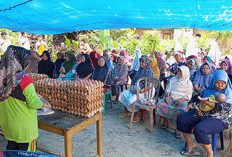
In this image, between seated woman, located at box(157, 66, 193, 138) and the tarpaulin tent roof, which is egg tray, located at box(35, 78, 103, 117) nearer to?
the tarpaulin tent roof

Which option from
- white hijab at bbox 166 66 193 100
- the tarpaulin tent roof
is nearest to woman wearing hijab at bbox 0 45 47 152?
the tarpaulin tent roof

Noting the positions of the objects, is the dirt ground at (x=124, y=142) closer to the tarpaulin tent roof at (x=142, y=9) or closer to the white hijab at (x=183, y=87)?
the white hijab at (x=183, y=87)

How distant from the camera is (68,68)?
606 centimetres

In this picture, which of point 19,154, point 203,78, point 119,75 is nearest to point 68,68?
point 119,75

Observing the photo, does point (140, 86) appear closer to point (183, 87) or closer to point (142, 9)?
point (183, 87)

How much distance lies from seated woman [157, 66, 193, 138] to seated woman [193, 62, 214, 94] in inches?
31.7

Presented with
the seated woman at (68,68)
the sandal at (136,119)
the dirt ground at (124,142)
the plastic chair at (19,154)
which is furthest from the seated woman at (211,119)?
the seated woman at (68,68)

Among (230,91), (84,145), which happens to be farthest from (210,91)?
(84,145)

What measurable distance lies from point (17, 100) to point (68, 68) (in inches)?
162

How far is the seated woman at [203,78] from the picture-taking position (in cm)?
453

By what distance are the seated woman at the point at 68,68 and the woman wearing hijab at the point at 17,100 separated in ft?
12.3

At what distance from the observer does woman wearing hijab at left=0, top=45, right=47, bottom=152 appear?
1936 millimetres

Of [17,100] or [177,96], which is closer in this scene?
[17,100]

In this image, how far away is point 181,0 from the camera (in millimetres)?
2672
